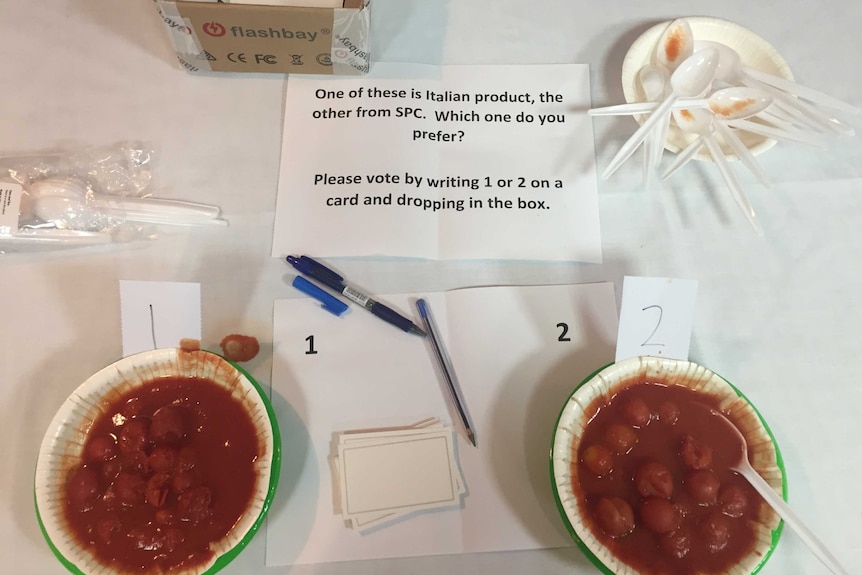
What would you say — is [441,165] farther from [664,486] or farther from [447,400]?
[664,486]

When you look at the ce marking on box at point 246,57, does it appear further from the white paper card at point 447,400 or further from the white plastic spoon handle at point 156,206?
the white paper card at point 447,400

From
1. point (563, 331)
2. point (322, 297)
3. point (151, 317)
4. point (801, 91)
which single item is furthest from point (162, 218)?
point (801, 91)

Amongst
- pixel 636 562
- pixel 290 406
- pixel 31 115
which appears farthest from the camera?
pixel 31 115

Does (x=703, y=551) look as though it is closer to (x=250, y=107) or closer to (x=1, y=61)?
(x=250, y=107)

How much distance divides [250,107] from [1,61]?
0.37 meters

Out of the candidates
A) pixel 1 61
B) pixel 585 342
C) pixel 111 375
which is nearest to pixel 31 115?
pixel 1 61

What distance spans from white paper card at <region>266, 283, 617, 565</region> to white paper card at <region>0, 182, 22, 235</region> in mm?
351

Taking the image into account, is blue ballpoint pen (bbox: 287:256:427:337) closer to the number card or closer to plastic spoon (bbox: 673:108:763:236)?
the number card

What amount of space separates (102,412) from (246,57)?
1.65 ft

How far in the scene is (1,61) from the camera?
821 millimetres

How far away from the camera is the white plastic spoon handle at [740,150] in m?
0.74

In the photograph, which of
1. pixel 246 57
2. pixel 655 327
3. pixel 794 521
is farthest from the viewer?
pixel 246 57

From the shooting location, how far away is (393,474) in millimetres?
652

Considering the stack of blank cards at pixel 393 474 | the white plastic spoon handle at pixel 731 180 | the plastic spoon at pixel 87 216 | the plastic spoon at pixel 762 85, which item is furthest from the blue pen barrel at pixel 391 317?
the plastic spoon at pixel 762 85
